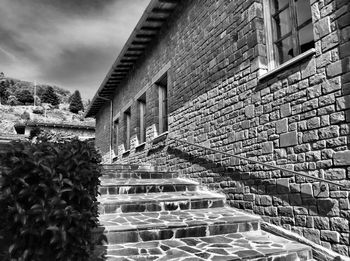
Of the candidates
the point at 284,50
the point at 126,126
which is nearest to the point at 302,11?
the point at 284,50

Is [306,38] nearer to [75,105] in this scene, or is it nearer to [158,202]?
[158,202]

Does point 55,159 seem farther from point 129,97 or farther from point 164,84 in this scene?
point 129,97

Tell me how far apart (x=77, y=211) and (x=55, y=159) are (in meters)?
0.39

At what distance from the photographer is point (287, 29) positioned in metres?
4.21

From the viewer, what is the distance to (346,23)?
315cm

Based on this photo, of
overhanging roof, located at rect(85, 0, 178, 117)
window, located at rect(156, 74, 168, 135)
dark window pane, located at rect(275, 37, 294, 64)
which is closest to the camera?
dark window pane, located at rect(275, 37, 294, 64)

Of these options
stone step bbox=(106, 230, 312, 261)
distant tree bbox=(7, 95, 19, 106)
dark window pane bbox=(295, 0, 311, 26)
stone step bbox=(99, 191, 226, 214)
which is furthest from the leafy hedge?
distant tree bbox=(7, 95, 19, 106)

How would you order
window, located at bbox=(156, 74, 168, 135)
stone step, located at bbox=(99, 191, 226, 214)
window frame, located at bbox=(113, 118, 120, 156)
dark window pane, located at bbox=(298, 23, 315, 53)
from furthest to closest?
window frame, located at bbox=(113, 118, 120, 156) → window, located at bbox=(156, 74, 168, 135) → stone step, located at bbox=(99, 191, 226, 214) → dark window pane, located at bbox=(298, 23, 315, 53)

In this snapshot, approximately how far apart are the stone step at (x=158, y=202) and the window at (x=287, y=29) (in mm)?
2252

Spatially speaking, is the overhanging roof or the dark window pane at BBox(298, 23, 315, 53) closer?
the dark window pane at BBox(298, 23, 315, 53)

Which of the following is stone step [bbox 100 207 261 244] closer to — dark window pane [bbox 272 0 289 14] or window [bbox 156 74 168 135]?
dark window pane [bbox 272 0 289 14]

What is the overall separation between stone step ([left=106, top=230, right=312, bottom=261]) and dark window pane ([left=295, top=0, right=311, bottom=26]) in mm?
2745

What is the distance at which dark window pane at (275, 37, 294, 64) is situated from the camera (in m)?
4.14

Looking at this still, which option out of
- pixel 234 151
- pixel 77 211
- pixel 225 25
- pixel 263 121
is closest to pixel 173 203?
pixel 234 151
